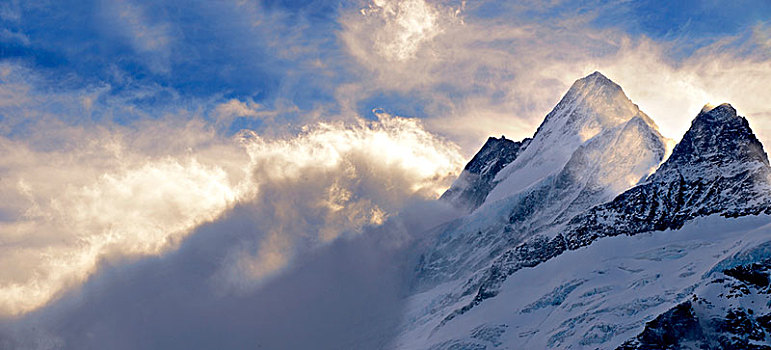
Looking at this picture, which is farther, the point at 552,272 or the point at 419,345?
the point at 419,345

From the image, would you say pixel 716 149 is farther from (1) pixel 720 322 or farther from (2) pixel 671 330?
(2) pixel 671 330

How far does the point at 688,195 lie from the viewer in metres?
158

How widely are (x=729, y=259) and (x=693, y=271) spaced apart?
11102 millimetres

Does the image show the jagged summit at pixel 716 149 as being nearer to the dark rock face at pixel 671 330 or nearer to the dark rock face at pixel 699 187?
the dark rock face at pixel 699 187

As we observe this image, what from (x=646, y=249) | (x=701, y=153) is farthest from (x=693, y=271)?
(x=701, y=153)

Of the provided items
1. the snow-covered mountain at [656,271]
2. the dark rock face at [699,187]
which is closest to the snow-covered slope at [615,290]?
the snow-covered mountain at [656,271]

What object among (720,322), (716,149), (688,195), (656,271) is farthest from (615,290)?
(716,149)

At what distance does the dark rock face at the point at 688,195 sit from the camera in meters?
149

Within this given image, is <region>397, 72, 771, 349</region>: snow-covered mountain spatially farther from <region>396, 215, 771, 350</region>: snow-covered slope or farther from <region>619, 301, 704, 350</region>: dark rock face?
<region>396, 215, 771, 350</region>: snow-covered slope

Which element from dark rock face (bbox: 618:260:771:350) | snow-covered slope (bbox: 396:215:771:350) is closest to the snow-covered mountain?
dark rock face (bbox: 618:260:771:350)

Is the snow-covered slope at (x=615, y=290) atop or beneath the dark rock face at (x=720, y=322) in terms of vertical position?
atop

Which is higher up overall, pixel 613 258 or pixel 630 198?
pixel 630 198

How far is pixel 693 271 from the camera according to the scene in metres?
128

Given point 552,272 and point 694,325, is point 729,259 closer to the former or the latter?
point 694,325
